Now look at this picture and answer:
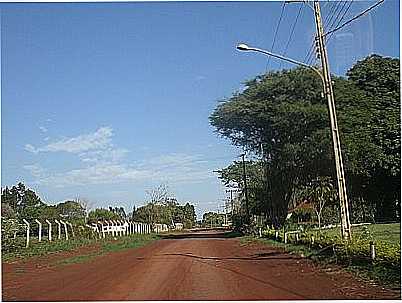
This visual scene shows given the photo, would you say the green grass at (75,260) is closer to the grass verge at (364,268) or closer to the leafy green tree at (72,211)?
the grass verge at (364,268)

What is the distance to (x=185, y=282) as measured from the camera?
39.9ft

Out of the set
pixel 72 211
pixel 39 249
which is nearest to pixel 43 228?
pixel 39 249

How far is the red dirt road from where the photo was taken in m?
10.5

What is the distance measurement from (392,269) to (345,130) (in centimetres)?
1559

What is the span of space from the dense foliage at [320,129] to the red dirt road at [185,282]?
1031 centimetres

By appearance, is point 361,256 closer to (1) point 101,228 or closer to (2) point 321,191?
(2) point 321,191

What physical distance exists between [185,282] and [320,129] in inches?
620

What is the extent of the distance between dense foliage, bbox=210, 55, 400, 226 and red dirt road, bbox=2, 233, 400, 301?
10313mm

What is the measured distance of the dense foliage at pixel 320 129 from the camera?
86.3 ft

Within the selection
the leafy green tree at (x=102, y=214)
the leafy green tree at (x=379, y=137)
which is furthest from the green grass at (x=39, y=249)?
the leafy green tree at (x=102, y=214)

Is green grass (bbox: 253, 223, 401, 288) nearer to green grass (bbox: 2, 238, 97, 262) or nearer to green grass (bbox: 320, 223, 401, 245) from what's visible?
green grass (bbox: 320, 223, 401, 245)

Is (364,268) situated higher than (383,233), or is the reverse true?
(383,233)

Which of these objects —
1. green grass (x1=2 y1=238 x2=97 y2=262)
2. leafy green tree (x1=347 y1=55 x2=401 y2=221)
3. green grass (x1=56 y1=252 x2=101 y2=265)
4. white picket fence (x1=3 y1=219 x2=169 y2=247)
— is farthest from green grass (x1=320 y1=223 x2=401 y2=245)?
white picket fence (x1=3 y1=219 x2=169 y2=247)

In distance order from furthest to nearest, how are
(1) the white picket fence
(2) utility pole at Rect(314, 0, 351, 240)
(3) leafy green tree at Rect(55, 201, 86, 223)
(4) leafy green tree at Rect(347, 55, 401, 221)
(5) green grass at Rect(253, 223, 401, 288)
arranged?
(3) leafy green tree at Rect(55, 201, 86, 223) < (4) leafy green tree at Rect(347, 55, 401, 221) < (1) the white picket fence < (2) utility pole at Rect(314, 0, 351, 240) < (5) green grass at Rect(253, 223, 401, 288)
